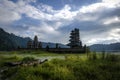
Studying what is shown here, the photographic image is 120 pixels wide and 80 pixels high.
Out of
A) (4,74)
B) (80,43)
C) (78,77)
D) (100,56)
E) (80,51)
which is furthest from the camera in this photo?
(80,43)

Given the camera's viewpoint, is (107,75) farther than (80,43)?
No

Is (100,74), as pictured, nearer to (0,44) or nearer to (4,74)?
(4,74)

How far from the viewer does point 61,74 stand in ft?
41.7

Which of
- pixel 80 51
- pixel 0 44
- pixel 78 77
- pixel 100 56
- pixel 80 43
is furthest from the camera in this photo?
pixel 0 44

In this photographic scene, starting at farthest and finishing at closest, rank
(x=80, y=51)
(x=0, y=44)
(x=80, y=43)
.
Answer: (x=0, y=44) < (x=80, y=43) < (x=80, y=51)

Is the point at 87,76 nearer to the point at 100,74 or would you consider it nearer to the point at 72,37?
the point at 100,74

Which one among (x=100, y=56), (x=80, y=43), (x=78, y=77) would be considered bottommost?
(x=78, y=77)

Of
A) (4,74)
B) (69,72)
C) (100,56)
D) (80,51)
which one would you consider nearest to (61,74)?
(69,72)

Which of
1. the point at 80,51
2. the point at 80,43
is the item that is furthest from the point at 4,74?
the point at 80,43

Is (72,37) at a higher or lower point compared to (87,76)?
higher

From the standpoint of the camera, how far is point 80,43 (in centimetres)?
6950

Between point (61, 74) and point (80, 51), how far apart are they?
1759 inches

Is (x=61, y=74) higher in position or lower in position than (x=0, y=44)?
lower

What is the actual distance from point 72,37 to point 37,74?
58415 mm
